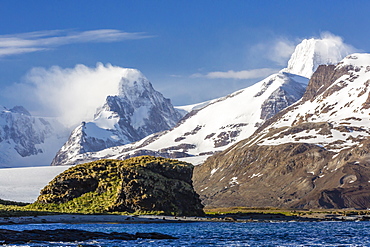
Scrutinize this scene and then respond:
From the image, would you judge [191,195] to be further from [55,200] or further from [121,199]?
[55,200]

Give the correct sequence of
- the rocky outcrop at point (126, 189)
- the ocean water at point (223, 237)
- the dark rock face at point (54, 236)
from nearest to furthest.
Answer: the dark rock face at point (54, 236) → the ocean water at point (223, 237) → the rocky outcrop at point (126, 189)

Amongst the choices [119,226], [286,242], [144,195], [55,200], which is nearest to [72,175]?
[55,200]

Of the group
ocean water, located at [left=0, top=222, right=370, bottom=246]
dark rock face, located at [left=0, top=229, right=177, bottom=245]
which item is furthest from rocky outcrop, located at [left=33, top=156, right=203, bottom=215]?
dark rock face, located at [left=0, top=229, right=177, bottom=245]

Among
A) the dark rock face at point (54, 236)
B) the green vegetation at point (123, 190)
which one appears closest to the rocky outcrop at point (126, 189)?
the green vegetation at point (123, 190)

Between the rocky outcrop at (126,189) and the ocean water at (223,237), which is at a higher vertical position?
the rocky outcrop at (126,189)

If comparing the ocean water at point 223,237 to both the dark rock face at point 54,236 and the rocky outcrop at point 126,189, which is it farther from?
the rocky outcrop at point 126,189

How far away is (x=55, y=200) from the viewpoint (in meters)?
123

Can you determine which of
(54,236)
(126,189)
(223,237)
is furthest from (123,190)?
(54,236)

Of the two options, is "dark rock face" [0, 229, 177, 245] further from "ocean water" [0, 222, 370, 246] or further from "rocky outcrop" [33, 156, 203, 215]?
"rocky outcrop" [33, 156, 203, 215]

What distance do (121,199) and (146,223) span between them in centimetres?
1128

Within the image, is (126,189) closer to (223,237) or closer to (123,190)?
(123,190)

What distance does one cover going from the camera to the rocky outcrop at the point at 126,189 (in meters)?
118

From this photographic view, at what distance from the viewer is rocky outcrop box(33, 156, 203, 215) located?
118 m

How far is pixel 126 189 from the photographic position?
117312mm
